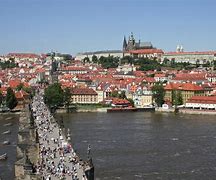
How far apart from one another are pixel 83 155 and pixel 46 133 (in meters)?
2.21

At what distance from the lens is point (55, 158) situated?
20.8 meters

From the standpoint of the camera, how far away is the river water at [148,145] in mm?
23078

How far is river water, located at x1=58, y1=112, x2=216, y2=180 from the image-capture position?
2308cm

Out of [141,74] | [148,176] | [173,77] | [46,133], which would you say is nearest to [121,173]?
[148,176]

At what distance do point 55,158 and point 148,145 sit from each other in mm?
10120

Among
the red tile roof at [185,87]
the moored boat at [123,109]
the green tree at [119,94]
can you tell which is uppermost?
the red tile roof at [185,87]

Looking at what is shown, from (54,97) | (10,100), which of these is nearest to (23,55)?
(54,97)

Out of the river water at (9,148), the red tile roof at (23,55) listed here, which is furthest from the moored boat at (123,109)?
the red tile roof at (23,55)

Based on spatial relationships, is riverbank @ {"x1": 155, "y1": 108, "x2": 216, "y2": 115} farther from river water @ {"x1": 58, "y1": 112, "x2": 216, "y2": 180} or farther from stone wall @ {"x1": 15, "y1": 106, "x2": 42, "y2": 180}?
stone wall @ {"x1": 15, "y1": 106, "x2": 42, "y2": 180}

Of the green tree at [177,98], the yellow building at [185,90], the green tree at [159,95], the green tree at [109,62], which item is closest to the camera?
the green tree at [177,98]

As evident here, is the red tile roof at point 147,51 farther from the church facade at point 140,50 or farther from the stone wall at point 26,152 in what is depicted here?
the stone wall at point 26,152

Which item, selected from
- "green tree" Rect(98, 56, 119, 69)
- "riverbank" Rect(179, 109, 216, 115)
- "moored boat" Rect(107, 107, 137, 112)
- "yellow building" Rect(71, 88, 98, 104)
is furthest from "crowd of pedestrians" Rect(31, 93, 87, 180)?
"green tree" Rect(98, 56, 119, 69)

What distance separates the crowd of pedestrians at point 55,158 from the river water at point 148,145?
1543 millimetres

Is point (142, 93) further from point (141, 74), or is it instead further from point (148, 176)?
point (148, 176)
